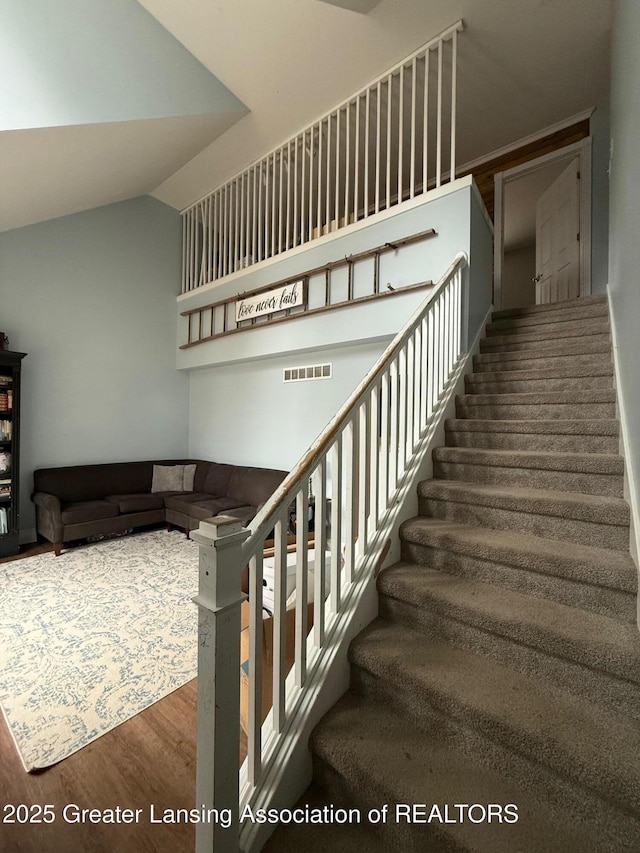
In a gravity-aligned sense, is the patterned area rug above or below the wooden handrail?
below

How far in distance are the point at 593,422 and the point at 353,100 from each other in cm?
374

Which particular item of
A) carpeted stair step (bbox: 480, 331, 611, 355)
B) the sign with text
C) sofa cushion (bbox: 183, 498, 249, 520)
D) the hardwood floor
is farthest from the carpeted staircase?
sofa cushion (bbox: 183, 498, 249, 520)

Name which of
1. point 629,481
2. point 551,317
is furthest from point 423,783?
point 551,317

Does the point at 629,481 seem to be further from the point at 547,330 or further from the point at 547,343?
the point at 547,330

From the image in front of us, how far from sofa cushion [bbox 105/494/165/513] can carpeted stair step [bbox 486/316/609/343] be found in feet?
14.1

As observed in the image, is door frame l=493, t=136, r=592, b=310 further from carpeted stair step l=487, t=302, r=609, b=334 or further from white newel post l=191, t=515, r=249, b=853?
white newel post l=191, t=515, r=249, b=853

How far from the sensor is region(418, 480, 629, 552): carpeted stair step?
5.41 ft

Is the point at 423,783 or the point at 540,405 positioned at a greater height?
the point at 540,405

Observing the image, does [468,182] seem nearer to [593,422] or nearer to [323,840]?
[593,422]

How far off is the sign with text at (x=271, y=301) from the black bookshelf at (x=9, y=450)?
7.89 feet

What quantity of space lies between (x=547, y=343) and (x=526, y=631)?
8.64 ft

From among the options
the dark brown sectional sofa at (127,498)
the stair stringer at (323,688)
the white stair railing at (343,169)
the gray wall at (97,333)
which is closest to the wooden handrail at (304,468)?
the stair stringer at (323,688)

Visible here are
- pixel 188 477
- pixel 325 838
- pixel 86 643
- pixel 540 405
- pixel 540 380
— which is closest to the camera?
pixel 325 838

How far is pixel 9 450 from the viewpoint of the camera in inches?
160
